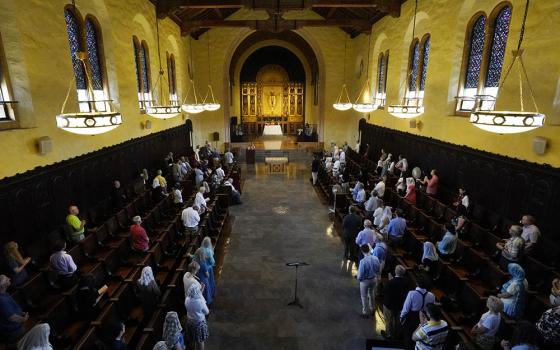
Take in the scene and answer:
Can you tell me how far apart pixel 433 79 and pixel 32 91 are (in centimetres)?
1140

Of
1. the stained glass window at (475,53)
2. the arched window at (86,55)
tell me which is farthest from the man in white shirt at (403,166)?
the arched window at (86,55)

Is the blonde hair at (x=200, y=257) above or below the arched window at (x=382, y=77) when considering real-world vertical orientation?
below

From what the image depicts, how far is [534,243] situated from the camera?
6105mm

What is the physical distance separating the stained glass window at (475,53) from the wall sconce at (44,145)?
11.1 metres

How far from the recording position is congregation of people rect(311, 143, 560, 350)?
4320 millimetres

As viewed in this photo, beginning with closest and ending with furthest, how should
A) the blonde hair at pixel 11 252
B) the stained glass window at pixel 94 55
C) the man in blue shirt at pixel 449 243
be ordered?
the blonde hair at pixel 11 252 → the man in blue shirt at pixel 449 243 → the stained glass window at pixel 94 55

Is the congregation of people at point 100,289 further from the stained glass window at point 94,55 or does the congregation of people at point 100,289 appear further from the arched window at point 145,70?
the arched window at point 145,70

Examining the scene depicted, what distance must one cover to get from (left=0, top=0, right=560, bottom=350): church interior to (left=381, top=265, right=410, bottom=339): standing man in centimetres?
3

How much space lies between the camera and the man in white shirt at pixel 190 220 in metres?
8.38

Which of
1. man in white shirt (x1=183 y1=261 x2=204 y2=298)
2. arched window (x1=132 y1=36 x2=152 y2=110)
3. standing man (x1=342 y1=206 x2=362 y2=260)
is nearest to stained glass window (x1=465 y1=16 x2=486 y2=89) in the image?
standing man (x1=342 y1=206 x2=362 y2=260)

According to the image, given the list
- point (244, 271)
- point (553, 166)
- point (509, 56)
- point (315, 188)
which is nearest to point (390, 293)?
point (244, 271)

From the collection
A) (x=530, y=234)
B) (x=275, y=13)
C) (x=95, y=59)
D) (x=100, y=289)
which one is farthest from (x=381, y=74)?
(x=100, y=289)

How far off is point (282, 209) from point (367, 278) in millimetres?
6456

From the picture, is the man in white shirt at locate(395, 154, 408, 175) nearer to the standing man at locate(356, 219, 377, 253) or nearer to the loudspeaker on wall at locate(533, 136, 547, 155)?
the loudspeaker on wall at locate(533, 136, 547, 155)
